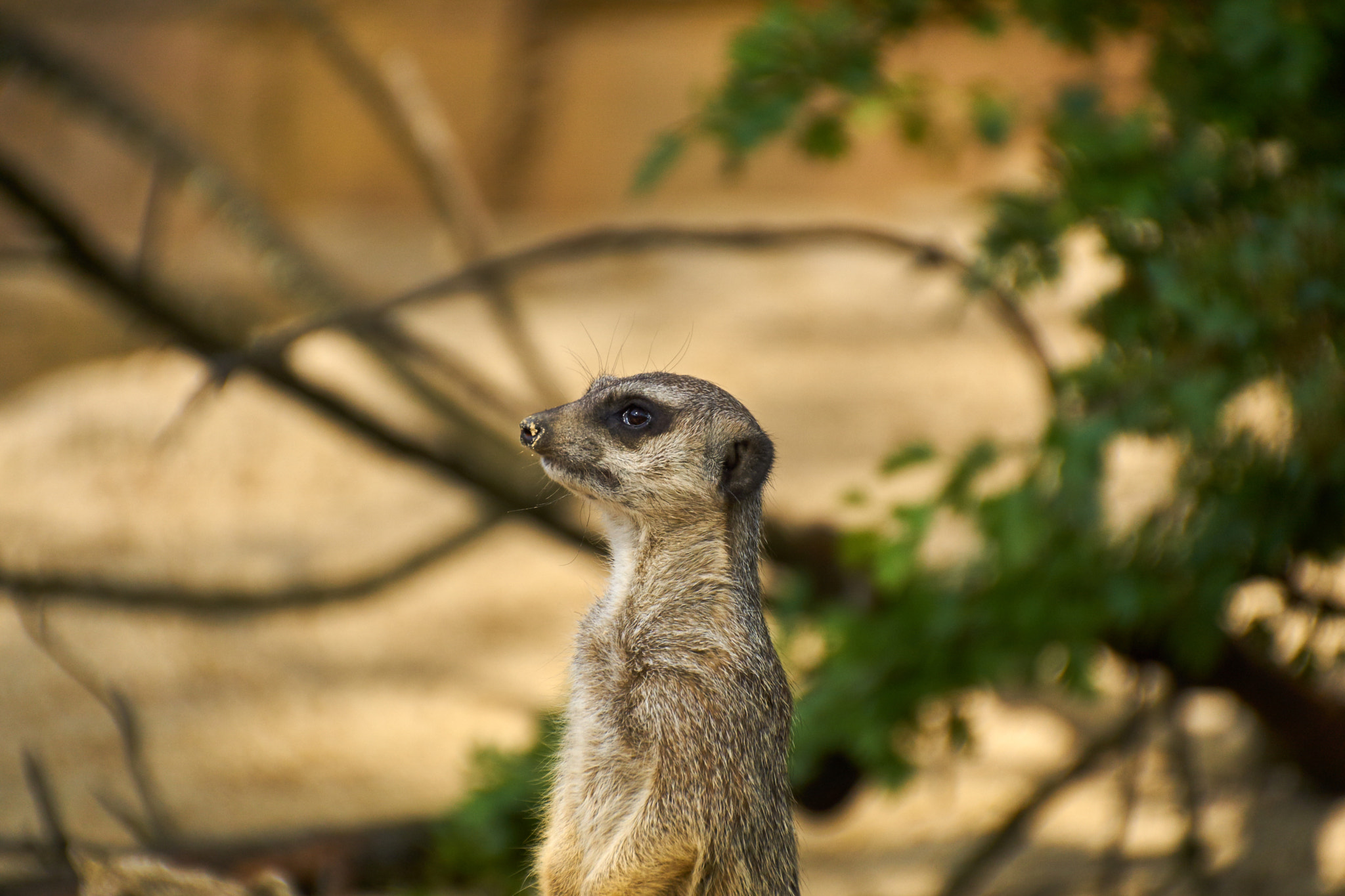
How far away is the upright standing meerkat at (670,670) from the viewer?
1604 millimetres

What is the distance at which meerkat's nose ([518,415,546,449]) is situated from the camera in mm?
1692

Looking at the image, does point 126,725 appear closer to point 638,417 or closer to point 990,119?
point 638,417

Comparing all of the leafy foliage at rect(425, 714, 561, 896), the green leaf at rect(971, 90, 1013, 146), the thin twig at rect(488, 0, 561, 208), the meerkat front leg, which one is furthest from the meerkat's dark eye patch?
the thin twig at rect(488, 0, 561, 208)

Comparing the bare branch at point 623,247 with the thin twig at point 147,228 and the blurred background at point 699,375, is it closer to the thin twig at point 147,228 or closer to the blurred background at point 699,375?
the blurred background at point 699,375

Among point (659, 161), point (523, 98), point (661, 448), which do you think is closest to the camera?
point (661, 448)

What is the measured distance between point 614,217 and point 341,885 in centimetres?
593

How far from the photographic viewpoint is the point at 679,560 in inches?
70.7

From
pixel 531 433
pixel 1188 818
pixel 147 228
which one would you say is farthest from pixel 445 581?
pixel 531 433

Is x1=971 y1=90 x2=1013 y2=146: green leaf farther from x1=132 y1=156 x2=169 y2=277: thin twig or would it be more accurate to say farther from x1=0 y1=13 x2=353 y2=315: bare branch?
x1=132 y1=156 x2=169 y2=277: thin twig

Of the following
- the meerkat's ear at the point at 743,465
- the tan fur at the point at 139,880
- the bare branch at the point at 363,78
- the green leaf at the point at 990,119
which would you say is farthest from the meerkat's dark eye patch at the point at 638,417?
the bare branch at the point at 363,78

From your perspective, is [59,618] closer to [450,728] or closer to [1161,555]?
[450,728]

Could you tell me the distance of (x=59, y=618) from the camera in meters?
5.47

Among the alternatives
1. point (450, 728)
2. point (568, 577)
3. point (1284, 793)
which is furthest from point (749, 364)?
point (1284, 793)

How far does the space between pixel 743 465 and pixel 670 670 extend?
34 centimetres
